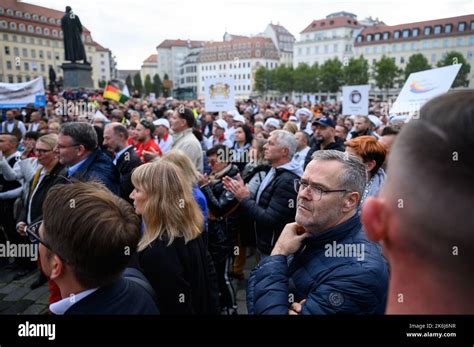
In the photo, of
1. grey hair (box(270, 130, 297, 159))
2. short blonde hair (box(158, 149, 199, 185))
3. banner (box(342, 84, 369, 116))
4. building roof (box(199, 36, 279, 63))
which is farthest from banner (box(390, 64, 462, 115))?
building roof (box(199, 36, 279, 63))

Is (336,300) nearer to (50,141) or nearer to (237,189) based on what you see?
(237,189)

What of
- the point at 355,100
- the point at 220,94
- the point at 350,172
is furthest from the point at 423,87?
the point at 350,172

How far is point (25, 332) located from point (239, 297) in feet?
9.48

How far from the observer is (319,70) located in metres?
69.0

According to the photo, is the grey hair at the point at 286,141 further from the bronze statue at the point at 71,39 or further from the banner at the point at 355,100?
the bronze statue at the point at 71,39

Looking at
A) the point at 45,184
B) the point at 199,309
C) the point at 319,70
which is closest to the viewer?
the point at 199,309

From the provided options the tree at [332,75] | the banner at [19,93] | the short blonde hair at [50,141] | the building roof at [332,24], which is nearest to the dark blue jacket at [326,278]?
the short blonde hair at [50,141]

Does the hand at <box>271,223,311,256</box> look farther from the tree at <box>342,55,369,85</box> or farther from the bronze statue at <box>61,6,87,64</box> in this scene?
the tree at <box>342,55,369,85</box>

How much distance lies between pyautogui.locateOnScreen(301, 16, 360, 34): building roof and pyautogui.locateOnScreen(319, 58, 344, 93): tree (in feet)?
20.5

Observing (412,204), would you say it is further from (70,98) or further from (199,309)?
(70,98)

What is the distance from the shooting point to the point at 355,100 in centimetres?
920

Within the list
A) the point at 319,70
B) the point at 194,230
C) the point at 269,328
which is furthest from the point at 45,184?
the point at 319,70

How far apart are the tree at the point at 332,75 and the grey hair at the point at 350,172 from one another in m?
67.3

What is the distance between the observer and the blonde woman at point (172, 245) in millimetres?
2072
